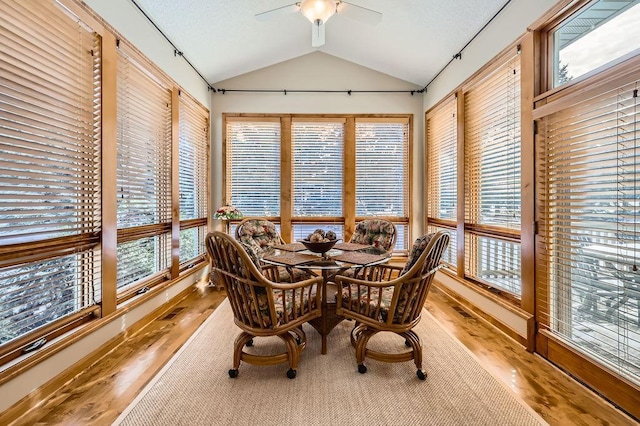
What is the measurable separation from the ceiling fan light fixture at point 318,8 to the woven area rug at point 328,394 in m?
2.80

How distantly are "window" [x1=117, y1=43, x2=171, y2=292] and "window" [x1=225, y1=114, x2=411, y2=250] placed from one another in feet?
4.40

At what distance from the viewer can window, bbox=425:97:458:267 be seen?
143 inches

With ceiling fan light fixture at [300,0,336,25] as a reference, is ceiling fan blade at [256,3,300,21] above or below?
above

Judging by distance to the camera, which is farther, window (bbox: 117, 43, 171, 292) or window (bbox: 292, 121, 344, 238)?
window (bbox: 292, 121, 344, 238)

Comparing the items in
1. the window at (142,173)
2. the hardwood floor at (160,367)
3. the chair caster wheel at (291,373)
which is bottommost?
the hardwood floor at (160,367)

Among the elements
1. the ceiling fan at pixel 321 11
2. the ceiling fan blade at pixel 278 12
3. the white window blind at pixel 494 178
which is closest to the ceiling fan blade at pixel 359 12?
the ceiling fan at pixel 321 11

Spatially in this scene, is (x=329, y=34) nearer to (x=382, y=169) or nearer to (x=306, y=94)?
(x=306, y=94)

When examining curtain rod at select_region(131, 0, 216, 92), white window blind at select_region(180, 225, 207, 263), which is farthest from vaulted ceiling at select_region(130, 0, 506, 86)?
white window blind at select_region(180, 225, 207, 263)

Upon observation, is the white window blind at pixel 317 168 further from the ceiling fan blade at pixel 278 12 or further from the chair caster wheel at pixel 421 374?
the chair caster wheel at pixel 421 374

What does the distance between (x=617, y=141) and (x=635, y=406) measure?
154cm

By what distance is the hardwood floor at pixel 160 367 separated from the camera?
1568mm

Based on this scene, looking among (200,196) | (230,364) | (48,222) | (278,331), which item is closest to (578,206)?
(278,331)

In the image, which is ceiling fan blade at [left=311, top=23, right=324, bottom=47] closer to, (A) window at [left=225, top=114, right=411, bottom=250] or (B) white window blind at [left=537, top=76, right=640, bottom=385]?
(A) window at [left=225, top=114, right=411, bottom=250]

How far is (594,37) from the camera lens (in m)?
1.81
